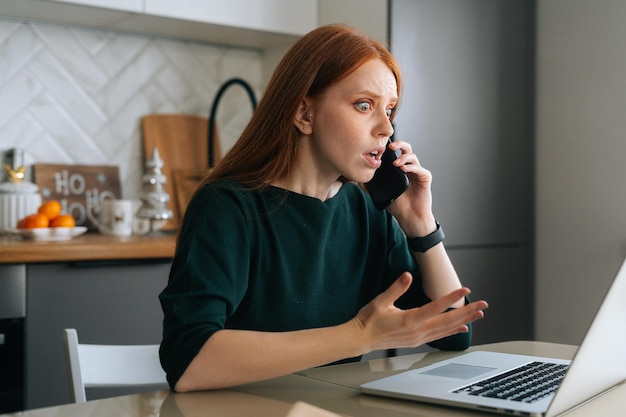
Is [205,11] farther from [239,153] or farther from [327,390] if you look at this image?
[327,390]

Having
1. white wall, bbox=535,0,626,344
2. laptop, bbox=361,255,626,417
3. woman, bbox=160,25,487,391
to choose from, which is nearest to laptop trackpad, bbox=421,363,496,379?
laptop, bbox=361,255,626,417

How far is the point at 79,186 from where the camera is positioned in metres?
2.78

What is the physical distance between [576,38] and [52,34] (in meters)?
1.88

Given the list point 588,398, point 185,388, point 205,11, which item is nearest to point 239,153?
point 185,388

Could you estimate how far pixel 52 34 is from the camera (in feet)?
9.00

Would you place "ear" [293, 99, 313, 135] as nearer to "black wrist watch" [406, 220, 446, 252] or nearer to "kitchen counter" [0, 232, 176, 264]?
"black wrist watch" [406, 220, 446, 252]

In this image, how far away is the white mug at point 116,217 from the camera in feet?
8.59

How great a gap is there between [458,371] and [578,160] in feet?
6.57

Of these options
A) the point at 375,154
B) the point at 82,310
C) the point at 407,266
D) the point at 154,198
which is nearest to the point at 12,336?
the point at 82,310

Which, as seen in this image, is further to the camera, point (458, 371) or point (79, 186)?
point (79, 186)

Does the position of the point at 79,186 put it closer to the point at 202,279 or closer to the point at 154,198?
the point at 154,198

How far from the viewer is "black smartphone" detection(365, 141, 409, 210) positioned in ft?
4.79

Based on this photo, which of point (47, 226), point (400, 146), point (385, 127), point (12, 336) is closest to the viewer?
A: point (385, 127)

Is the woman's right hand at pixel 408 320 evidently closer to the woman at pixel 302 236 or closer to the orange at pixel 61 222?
the woman at pixel 302 236
